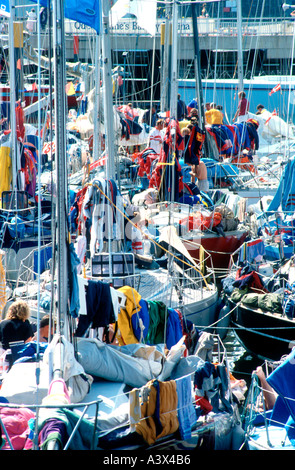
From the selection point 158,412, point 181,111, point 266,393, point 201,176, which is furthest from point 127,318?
point 181,111

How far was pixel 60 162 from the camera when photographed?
680cm

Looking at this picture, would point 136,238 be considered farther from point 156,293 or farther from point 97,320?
point 97,320

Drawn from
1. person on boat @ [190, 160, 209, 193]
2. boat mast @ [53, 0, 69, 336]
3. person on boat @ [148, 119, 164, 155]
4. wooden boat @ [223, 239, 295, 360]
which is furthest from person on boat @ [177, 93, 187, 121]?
boat mast @ [53, 0, 69, 336]

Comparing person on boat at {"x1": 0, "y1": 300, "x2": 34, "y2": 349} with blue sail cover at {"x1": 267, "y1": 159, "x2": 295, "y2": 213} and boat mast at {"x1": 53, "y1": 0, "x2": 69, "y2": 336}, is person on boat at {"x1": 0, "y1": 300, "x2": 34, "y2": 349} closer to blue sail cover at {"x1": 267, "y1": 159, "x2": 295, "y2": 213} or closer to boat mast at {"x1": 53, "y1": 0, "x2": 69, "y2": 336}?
boat mast at {"x1": 53, "y1": 0, "x2": 69, "y2": 336}

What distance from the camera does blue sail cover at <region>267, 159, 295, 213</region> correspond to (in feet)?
49.9

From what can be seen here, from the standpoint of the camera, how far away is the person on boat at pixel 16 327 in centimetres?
808

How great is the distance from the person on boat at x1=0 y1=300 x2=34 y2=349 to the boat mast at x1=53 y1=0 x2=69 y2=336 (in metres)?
1.24

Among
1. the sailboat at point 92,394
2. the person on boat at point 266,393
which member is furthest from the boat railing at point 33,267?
the person on boat at point 266,393

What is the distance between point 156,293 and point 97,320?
10.9 ft

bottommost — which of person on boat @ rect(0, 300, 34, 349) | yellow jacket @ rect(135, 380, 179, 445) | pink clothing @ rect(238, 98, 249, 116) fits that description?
yellow jacket @ rect(135, 380, 179, 445)

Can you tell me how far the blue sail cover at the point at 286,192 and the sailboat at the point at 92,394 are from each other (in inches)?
317

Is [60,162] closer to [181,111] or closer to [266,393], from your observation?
[266,393]

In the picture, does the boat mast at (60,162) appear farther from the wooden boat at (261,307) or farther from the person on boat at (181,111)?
the person on boat at (181,111)

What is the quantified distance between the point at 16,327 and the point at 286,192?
350 inches
